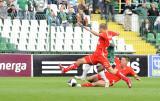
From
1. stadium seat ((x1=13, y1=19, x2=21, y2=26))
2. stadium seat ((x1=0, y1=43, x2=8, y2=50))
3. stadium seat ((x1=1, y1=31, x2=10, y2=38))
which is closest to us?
stadium seat ((x1=0, y1=43, x2=8, y2=50))

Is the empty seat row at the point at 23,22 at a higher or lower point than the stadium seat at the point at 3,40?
higher

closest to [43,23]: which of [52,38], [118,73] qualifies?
[52,38]

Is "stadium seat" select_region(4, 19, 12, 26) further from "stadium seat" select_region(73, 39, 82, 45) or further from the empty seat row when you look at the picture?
"stadium seat" select_region(73, 39, 82, 45)

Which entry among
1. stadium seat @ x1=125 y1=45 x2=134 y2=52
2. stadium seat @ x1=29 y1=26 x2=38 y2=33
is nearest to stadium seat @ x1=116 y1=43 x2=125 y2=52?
stadium seat @ x1=125 y1=45 x2=134 y2=52

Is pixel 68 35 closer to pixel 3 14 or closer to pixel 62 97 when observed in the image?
pixel 3 14

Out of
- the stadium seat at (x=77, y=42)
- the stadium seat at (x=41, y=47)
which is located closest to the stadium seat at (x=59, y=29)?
the stadium seat at (x=77, y=42)

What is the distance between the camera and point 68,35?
31.5 meters

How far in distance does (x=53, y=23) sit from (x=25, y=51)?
2023mm

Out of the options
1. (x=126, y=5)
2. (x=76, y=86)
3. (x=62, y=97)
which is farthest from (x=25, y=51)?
(x=62, y=97)

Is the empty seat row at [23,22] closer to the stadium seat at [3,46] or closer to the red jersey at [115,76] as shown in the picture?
the stadium seat at [3,46]

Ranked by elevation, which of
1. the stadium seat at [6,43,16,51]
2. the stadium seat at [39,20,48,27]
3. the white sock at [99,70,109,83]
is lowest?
the stadium seat at [6,43,16,51]

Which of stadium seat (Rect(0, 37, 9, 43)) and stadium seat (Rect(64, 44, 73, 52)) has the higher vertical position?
stadium seat (Rect(0, 37, 9, 43))

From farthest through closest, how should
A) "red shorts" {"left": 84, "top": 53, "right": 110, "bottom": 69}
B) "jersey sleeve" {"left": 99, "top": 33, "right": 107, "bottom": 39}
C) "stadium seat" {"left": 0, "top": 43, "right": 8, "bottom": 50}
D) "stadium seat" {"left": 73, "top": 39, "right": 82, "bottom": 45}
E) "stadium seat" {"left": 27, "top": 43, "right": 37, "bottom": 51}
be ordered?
"stadium seat" {"left": 73, "top": 39, "right": 82, "bottom": 45} → "stadium seat" {"left": 27, "top": 43, "right": 37, "bottom": 51} → "stadium seat" {"left": 0, "top": 43, "right": 8, "bottom": 50} → "red shorts" {"left": 84, "top": 53, "right": 110, "bottom": 69} → "jersey sleeve" {"left": 99, "top": 33, "right": 107, "bottom": 39}

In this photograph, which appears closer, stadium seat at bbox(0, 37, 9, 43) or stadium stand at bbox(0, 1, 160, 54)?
stadium seat at bbox(0, 37, 9, 43)
